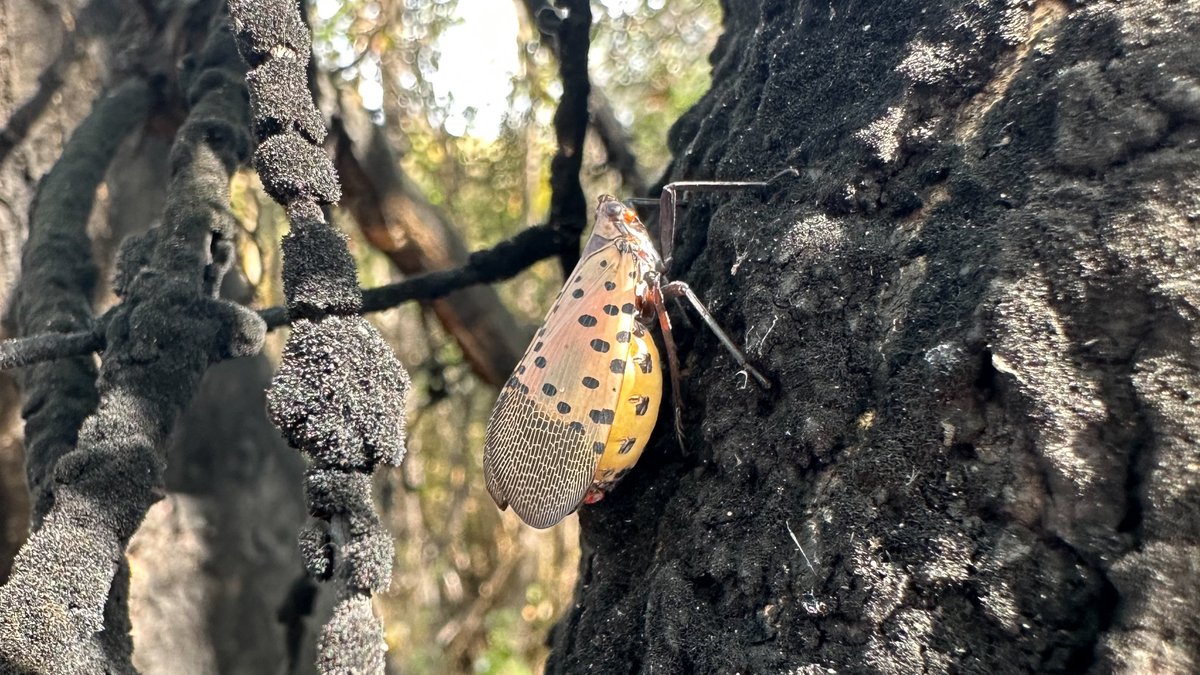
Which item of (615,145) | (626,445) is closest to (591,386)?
(626,445)

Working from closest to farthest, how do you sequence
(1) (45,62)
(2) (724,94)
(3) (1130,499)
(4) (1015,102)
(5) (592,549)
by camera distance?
1. (3) (1130,499)
2. (4) (1015,102)
3. (5) (592,549)
4. (2) (724,94)
5. (1) (45,62)

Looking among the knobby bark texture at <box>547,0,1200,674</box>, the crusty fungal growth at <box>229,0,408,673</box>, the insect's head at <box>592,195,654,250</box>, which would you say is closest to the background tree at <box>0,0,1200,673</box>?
the knobby bark texture at <box>547,0,1200,674</box>

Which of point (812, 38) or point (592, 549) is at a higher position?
point (812, 38)

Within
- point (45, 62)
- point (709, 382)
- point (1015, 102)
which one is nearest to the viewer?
point (1015, 102)

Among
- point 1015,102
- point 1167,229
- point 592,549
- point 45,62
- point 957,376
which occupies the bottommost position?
point 592,549

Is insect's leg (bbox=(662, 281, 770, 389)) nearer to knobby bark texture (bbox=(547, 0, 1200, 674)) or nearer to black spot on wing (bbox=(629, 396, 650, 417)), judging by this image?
knobby bark texture (bbox=(547, 0, 1200, 674))

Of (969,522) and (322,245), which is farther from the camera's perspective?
(322,245)

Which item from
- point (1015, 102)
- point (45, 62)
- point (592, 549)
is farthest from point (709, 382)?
point (45, 62)

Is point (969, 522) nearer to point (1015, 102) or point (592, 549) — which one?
point (1015, 102)

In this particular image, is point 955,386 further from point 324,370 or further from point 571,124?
point 571,124
